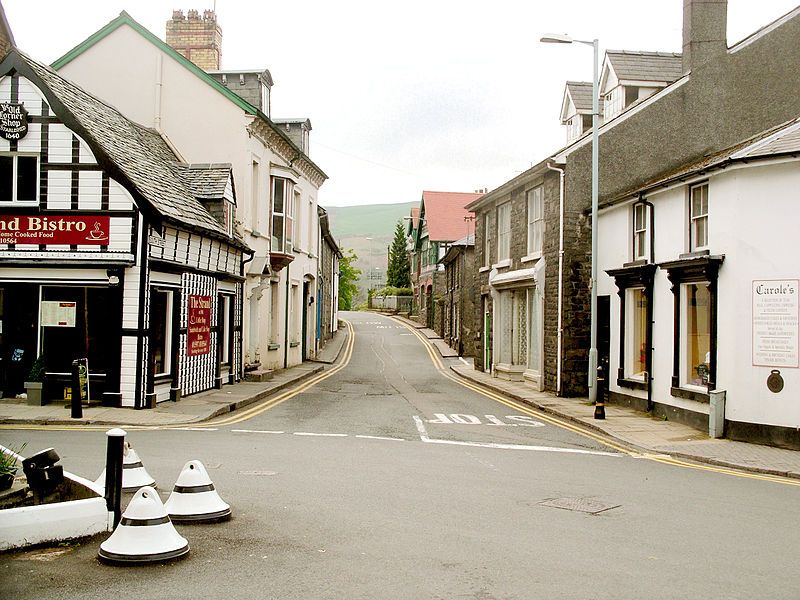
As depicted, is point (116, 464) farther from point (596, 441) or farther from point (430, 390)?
point (430, 390)

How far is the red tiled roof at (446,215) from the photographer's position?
6262cm

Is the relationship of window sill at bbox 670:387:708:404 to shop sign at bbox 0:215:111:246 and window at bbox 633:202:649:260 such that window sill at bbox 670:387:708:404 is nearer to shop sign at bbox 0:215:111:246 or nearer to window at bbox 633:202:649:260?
window at bbox 633:202:649:260

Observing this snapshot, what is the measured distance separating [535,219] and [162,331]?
12554 millimetres

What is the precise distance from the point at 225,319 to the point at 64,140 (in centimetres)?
729

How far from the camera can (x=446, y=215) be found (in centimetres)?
6475

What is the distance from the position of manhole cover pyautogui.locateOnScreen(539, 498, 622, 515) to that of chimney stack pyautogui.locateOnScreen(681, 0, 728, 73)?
15.3m

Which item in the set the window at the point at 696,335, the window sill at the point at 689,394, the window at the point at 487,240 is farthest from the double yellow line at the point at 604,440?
the window at the point at 487,240

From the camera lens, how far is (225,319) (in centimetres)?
2278

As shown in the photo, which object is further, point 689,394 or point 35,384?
point 689,394

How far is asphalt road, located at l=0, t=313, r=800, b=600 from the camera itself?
597cm

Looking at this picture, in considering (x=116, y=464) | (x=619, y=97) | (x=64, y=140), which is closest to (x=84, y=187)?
(x=64, y=140)

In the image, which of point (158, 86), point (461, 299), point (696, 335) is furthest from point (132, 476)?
point (461, 299)

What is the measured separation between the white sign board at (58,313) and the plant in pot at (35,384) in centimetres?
94

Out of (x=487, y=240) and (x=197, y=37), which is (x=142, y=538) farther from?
(x=197, y=37)
